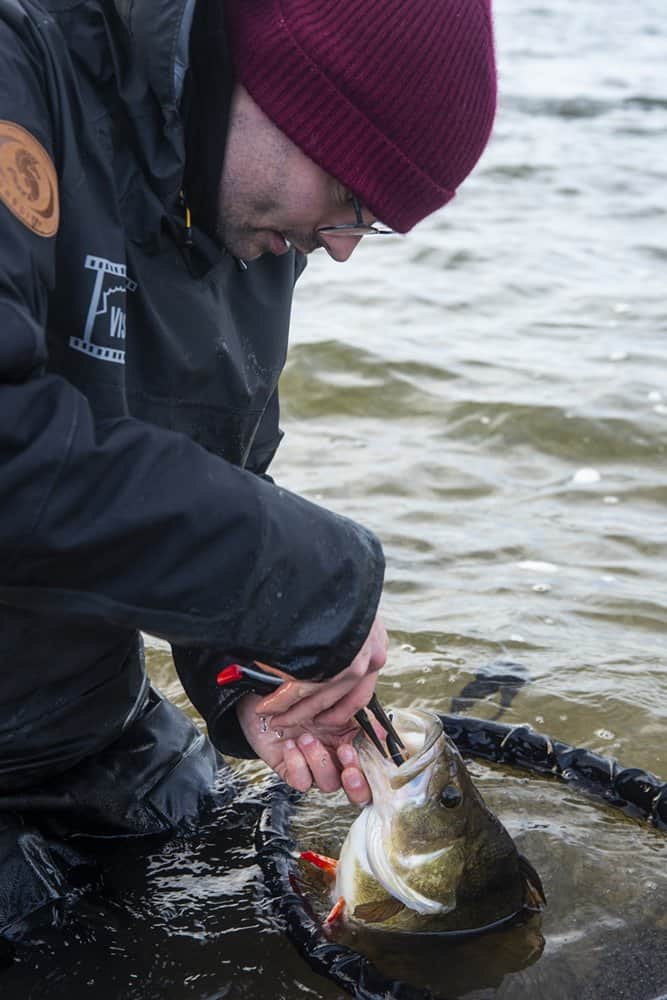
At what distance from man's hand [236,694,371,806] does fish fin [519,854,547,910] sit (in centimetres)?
48

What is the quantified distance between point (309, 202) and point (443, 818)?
1473 millimetres

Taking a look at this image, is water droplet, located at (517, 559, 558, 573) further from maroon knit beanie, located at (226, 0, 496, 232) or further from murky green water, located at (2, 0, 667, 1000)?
maroon knit beanie, located at (226, 0, 496, 232)

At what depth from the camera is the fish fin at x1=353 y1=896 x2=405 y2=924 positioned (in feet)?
10.5

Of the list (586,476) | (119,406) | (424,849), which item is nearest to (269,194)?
(119,406)

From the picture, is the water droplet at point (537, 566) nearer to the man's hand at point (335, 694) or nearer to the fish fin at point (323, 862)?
the fish fin at point (323, 862)

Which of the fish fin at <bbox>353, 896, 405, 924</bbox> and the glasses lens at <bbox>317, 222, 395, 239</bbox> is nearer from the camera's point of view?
the glasses lens at <bbox>317, 222, 395, 239</bbox>

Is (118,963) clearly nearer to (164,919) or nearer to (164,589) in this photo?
(164,919)

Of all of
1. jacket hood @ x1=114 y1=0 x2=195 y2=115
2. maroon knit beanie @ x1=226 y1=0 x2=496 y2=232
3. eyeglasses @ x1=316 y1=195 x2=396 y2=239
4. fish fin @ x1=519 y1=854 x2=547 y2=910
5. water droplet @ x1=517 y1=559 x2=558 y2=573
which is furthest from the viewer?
water droplet @ x1=517 y1=559 x2=558 y2=573

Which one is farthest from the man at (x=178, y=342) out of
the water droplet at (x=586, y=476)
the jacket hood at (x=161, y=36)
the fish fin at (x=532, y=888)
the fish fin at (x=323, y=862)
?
the water droplet at (x=586, y=476)

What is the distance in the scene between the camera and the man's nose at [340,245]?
3.06m

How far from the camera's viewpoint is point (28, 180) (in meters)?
2.38

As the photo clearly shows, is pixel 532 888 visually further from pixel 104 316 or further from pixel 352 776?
pixel 104 316

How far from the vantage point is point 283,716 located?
3.16 meters

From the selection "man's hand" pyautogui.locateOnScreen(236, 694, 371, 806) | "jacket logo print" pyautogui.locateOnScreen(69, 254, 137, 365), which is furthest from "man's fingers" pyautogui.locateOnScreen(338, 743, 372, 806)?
"jacket logo print" pyautogui.locateOnScreen(69, 254, 137, 365)
